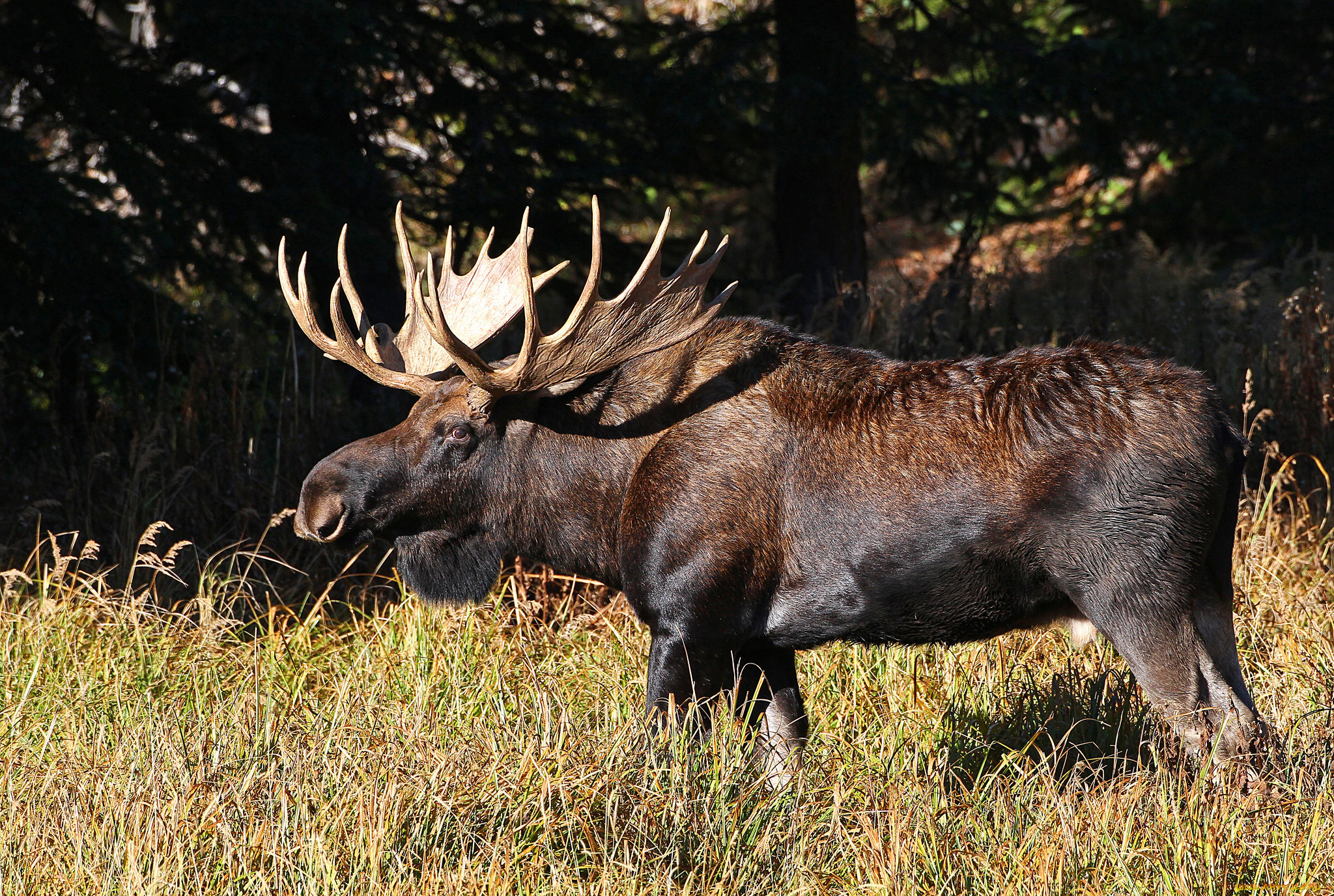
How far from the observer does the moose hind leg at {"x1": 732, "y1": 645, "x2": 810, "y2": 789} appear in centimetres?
416

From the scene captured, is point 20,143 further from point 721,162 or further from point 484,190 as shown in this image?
point 721,162

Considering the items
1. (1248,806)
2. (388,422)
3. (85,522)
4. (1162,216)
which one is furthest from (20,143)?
(1162,216)

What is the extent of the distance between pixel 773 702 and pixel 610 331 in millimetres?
1366

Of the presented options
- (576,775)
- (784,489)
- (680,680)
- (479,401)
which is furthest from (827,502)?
(479,401)

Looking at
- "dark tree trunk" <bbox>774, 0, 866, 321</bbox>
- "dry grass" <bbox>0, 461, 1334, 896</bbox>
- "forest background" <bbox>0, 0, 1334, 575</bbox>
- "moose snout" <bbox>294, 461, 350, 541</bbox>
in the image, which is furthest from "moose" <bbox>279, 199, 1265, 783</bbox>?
"dark tree trunk" <bbox>774, 0, 866, 321</bbox>

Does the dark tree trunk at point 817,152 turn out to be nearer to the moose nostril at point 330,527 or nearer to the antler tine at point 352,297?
the antler tine at point 352,297

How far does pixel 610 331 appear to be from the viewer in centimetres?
407

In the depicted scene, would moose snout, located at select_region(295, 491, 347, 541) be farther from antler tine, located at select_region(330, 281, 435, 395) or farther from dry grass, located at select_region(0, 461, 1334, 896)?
dry grass, located at select_region(0, 461, 1334, 896)

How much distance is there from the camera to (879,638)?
3.84 meters

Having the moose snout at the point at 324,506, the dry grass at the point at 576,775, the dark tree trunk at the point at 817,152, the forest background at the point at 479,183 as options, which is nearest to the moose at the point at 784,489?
the moose snout at the point at 324,506

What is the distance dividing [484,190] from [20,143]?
260 cm

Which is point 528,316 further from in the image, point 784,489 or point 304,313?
point 304,313

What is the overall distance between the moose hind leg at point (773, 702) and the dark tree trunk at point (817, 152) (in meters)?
3.94

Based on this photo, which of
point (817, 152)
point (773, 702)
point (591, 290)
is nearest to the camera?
point (591, 290)
